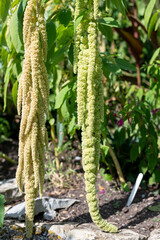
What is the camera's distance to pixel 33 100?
136cm

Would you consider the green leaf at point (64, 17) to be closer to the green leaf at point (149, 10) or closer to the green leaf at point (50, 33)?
the green leaf at point (50, 33)

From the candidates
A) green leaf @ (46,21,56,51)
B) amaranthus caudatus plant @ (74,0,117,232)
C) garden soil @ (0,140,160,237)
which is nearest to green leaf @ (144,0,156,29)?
amaranthus caudatus plant @ (74,0,117,232)

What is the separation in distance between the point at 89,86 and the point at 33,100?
280 mm

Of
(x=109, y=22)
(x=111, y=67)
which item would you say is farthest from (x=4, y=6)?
(x=111, y=67)

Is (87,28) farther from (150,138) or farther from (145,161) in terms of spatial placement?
(145,161)

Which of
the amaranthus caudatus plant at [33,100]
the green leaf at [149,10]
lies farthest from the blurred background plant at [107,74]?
the amaranthus caudatus plant at [33,100]

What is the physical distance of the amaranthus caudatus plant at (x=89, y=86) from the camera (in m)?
1.25

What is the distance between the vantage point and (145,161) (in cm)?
236

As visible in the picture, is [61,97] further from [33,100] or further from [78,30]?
[78,30]

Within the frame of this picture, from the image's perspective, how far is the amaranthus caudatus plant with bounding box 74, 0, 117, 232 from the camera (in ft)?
4.09

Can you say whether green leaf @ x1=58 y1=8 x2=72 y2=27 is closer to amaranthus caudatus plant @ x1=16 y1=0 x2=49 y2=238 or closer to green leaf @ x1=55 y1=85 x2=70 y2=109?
amaranthus caudatus plant @ x1=16 y1=0 x2=49 y2=238

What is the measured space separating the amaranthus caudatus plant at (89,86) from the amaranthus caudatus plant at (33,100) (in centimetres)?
16

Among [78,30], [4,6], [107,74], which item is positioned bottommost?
[107,74]

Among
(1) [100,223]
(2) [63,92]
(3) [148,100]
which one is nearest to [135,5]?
(3) [148,100]
